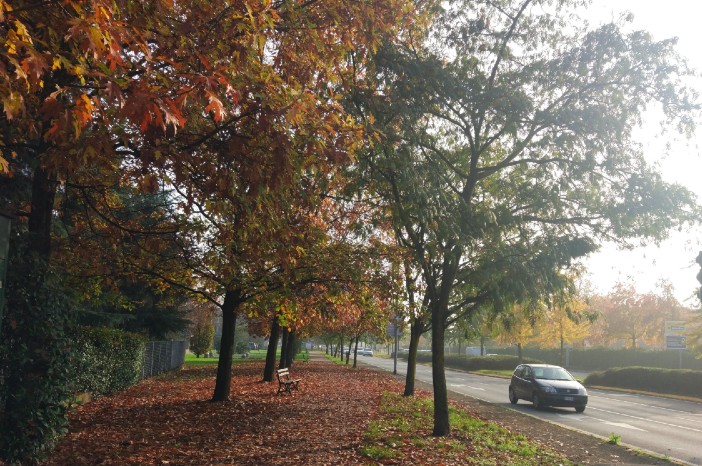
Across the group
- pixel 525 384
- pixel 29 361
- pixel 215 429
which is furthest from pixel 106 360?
pixel 525 384

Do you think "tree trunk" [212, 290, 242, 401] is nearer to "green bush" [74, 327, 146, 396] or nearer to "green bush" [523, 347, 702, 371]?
"green bush" [74, 327, 146, 396]

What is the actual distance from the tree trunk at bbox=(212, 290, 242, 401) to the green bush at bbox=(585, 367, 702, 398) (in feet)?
70.3

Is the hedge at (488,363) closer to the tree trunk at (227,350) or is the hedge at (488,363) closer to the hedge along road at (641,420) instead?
the hedge along road at (641,420)

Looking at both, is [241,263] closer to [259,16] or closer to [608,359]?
[259,16]

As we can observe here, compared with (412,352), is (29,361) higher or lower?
lower

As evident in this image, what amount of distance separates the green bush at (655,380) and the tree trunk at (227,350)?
→ 70.3 ft

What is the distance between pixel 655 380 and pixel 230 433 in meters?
25.1

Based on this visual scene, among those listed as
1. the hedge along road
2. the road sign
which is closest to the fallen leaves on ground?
the hedge along road

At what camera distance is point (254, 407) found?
46.2 feet

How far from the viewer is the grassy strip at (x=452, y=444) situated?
8.70 m

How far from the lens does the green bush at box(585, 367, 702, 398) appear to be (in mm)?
26125

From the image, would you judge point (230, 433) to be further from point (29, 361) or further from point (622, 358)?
point (622, 358)

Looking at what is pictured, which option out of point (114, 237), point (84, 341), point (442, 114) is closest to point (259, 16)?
point (114, 237)

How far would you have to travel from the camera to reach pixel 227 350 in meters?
14.8
